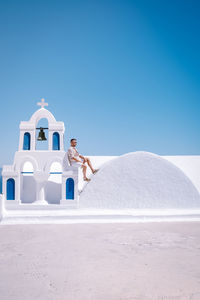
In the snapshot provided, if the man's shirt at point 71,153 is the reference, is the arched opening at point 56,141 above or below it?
above

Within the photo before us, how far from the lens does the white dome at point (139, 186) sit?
936 centimetres

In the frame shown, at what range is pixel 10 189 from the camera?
8.77 m

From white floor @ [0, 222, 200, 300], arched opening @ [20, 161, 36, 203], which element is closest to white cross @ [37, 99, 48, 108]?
arched opening @ [20, 161, 36, 203]

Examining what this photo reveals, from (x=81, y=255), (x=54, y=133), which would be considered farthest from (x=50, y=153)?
(x=81, y=255)

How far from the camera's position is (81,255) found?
4938 millimetres

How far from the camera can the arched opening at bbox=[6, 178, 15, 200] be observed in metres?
8.76

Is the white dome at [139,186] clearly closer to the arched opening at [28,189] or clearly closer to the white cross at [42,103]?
the arched opening at [28,189]

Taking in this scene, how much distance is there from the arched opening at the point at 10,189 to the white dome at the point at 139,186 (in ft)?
7.33

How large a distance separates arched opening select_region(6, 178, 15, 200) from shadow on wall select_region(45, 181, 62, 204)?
1179mm

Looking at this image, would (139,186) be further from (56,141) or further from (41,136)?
(41,136)

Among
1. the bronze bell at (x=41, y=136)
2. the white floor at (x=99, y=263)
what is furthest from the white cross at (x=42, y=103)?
the white floor at (x=99, y=263)

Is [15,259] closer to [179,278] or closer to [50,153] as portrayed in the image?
[179,278]

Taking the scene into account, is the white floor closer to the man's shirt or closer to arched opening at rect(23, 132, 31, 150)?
the man's shirt

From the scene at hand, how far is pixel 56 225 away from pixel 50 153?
103 inches
